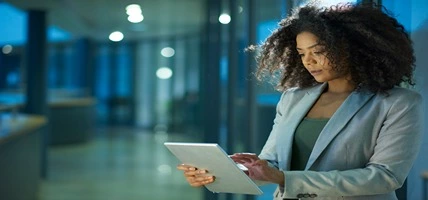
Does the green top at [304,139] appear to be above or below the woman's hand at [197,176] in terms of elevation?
above

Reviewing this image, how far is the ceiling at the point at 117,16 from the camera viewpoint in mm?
8992

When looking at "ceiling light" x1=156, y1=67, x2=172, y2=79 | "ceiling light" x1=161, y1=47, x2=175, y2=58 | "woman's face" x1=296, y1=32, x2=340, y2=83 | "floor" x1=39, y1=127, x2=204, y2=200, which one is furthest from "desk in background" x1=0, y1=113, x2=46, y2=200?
"ceiling light" x1=156, y1=67, x2=172, y2=79

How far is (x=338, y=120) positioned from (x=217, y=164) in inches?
15.0

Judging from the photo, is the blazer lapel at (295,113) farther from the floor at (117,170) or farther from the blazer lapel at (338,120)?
the floor at (117,170)

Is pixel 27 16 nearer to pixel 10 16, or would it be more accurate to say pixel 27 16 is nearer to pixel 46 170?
pixel 10 16

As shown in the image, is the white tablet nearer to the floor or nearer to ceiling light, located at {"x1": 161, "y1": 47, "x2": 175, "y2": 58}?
the floor

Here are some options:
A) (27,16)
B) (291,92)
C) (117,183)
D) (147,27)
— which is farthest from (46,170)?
(291,92)

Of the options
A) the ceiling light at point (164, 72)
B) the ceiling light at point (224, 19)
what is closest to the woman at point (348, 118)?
the ceiling light at point (224, 19)

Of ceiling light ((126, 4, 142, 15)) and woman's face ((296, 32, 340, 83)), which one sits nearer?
woman's face ((296, 32, 340, 83))

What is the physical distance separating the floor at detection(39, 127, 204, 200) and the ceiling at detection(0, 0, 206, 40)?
208cm

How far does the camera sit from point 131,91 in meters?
12.7

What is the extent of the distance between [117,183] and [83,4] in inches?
112

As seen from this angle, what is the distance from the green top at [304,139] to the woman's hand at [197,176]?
11.0 inches

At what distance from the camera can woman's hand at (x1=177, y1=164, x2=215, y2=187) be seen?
6.31ft
